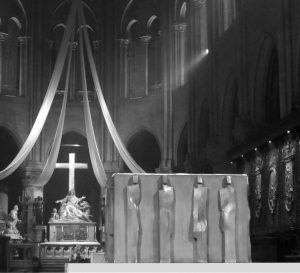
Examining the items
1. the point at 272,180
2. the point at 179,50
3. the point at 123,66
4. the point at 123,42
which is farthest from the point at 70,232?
the point at 272,180

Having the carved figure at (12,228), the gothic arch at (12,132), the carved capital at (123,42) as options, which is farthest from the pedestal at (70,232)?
the carved capital at (123,42)

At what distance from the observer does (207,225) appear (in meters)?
5.76

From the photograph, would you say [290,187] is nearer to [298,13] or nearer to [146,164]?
[298,13]

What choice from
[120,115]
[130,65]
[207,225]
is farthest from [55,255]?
[207,225]

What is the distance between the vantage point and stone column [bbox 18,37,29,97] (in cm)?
3105

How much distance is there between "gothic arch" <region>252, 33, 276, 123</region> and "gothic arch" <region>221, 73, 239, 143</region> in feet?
9.01

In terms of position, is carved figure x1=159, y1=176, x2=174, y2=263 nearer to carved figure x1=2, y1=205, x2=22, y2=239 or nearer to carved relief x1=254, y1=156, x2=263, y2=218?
carved relief x1=254, y1=156, x2=263, y2=218

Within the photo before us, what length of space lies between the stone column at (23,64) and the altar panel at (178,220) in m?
25.9

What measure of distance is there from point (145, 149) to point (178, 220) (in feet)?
86.2

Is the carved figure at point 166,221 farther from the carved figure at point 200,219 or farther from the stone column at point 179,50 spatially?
the stone column at point 179,50

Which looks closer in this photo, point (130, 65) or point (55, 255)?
point (55, 255)

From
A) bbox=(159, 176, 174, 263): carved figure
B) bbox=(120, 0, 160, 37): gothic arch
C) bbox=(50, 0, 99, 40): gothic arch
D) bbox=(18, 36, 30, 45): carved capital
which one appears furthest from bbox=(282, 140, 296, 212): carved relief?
bbox=(50, 0, 99, 40): gothic arch

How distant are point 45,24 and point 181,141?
30.7ft

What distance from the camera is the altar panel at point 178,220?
5.61 metres
